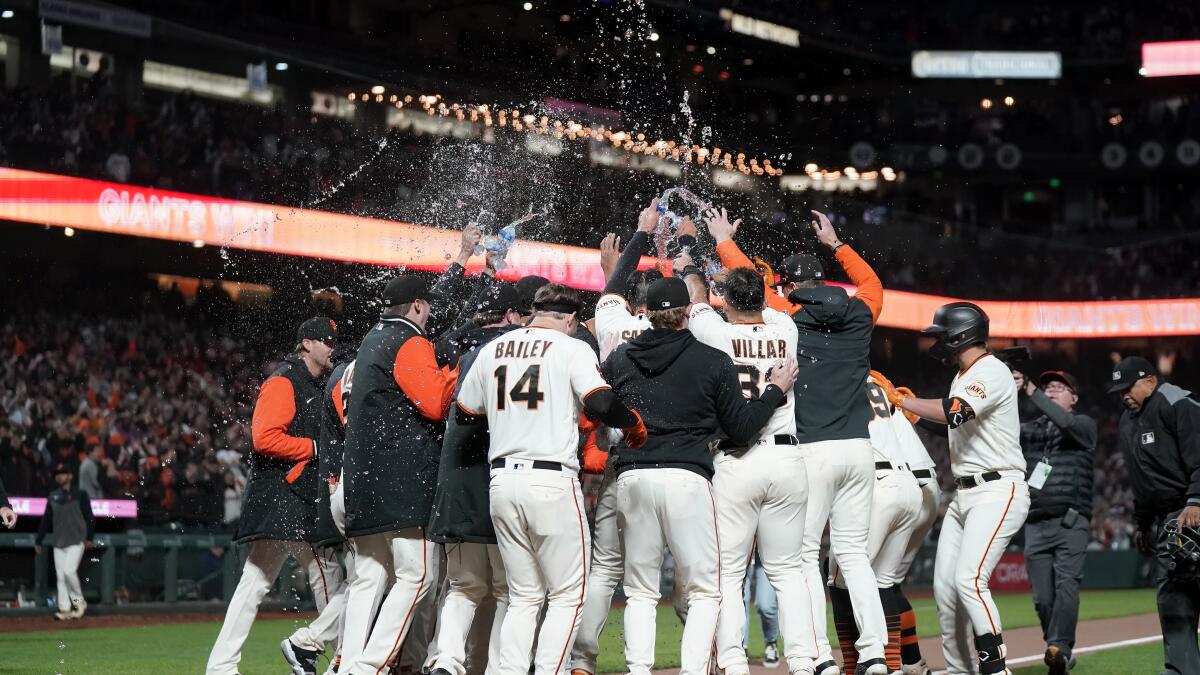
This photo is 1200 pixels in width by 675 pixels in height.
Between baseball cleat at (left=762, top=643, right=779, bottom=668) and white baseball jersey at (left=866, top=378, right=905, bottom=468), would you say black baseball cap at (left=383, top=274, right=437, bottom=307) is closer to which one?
white baseball jersey at (left=866, top=378, right=905, bottom=468)

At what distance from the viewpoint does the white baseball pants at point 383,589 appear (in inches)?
277

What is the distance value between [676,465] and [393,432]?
1569mm

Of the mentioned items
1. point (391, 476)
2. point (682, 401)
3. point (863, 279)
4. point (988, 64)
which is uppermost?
point (988, 64)

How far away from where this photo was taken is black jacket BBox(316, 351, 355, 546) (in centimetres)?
807

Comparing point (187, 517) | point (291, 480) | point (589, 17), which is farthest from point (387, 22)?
point (291, 480)

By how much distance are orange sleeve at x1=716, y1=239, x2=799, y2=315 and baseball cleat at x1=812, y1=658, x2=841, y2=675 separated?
228 centimetres

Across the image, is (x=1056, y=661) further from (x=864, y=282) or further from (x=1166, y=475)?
(x=864, y=282)

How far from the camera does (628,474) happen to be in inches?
275

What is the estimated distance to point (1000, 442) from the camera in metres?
8.27

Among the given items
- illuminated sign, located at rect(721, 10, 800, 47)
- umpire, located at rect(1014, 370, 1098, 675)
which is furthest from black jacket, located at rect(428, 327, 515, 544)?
illuminated sign, located at rect(721, 10, 800, 47)

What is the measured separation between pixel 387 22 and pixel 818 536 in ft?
97.7

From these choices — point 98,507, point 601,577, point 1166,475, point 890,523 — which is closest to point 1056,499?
point 1166,475

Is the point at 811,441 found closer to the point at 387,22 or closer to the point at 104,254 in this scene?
the point at 104,254

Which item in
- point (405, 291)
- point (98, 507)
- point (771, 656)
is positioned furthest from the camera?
point (98, 507)
